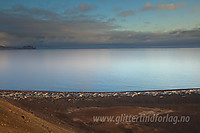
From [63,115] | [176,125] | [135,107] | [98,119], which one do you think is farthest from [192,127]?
[63,115]

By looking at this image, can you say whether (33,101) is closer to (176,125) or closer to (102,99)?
(102,99)

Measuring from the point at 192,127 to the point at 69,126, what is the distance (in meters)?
5.38

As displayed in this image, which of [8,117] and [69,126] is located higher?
[8,117]

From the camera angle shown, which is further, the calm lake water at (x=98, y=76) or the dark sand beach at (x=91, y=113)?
the calm lake water at (x=98, y=76)

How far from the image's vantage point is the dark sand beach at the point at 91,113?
5846 mm

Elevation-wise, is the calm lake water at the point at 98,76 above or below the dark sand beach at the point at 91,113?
above

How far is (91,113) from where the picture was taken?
8.87 m

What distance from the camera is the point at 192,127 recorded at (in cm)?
721

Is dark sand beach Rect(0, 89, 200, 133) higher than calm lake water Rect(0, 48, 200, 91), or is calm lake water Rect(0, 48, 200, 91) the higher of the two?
calm lake water Rect(0, 48, 200, 91)

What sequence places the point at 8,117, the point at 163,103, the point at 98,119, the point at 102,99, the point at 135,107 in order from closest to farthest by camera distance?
the point at 8,117 → the point at 98,119 → the point at 135,107 → the point at 163,103 → the point at 102,99

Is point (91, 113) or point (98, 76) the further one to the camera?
point (98, 76)

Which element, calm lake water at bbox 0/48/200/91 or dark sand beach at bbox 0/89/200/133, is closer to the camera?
dark sand beach at bbox 0/89/200/133

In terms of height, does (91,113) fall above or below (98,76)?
below

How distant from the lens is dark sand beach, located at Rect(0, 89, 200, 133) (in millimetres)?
5846
